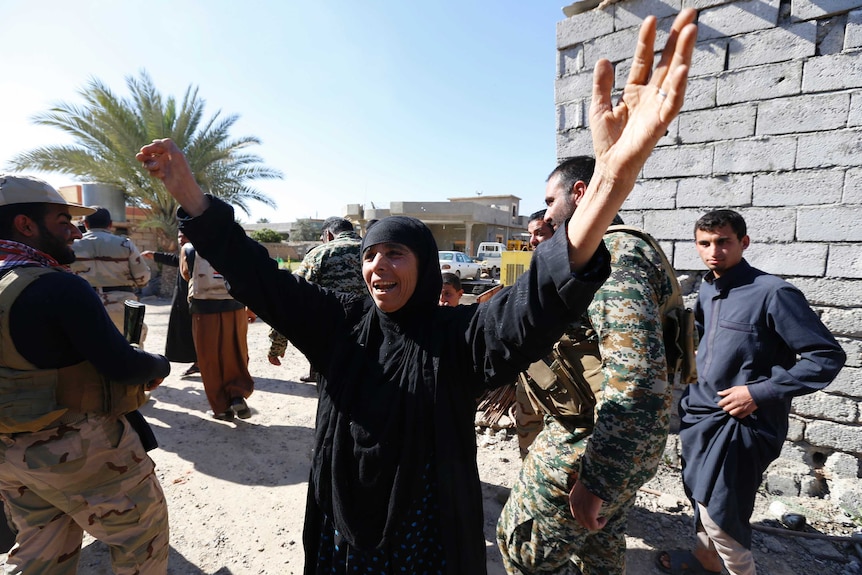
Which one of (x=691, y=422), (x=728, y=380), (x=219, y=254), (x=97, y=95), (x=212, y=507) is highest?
(x=97, y=95)

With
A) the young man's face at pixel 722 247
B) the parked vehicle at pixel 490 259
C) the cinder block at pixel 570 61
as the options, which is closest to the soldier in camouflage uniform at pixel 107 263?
the cinder block at pixel 570 61

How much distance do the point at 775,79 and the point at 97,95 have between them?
13.0 metres

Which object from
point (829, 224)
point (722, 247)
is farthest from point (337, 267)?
point (829, 224)

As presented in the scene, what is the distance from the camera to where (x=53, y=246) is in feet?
5.71

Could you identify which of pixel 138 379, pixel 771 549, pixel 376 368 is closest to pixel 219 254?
pixel 376 368

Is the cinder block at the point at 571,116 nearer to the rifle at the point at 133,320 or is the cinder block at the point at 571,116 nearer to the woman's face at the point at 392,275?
the woman's face at the point at 392,275

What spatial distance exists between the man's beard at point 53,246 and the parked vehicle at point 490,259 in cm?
1781

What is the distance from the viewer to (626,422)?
4.20 feet

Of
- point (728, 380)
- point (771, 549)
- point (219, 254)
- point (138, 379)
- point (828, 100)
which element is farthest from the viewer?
point (828, 100)

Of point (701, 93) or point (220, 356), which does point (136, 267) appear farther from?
point (701, 93)

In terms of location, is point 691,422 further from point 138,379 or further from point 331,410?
point 138,379

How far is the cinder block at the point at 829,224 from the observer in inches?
108

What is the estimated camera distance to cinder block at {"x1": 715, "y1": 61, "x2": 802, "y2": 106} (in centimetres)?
289

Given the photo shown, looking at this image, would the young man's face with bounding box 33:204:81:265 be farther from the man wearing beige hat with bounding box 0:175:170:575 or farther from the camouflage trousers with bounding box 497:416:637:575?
the camouflage trousers with bounding box 497:416:637:575
